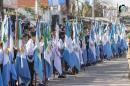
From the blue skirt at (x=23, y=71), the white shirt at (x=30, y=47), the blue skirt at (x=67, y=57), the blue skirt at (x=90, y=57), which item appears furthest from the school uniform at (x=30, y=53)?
the blue skirt at (x=90, y=57)

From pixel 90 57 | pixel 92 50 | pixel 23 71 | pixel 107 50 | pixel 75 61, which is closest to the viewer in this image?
pixel 23 71

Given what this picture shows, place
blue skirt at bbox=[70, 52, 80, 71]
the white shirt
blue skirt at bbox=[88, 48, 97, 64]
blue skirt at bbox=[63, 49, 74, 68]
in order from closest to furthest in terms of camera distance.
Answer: the white shirt → blue skirt at bbox=[63, 49, 74, 68] → blue skirt at bbox=[70, 52, 80, 71] → blue skirt at bbox=[88, 48, 97, 64]

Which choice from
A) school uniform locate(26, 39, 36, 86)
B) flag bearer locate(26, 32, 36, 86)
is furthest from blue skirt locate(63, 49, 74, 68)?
school uniform locate(26, 39, 36, 86)

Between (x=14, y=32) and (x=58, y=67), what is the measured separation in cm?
328

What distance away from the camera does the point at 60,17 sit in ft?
113

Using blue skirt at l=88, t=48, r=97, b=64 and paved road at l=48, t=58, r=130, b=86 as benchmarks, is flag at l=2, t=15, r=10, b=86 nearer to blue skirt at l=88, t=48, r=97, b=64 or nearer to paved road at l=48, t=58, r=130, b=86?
paved road at l=48, t=58, r=130, b=86

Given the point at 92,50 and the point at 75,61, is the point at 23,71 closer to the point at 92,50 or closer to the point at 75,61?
the point at 75,61

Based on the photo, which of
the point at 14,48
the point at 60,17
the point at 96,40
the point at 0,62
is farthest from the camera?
Answer: the point at 60,17

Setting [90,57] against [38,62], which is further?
[90,57]

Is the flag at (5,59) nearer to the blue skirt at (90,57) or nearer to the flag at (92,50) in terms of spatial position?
the blue skirt at (90,57)

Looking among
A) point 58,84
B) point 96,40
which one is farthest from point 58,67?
point 96,40

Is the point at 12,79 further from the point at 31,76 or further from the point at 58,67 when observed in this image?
the point at 58,67

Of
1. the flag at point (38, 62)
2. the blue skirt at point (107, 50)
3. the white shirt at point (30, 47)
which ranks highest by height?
the white shirt at point (30, 47)

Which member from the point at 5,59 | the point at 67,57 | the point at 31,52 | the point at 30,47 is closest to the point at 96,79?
the point at 67,57
